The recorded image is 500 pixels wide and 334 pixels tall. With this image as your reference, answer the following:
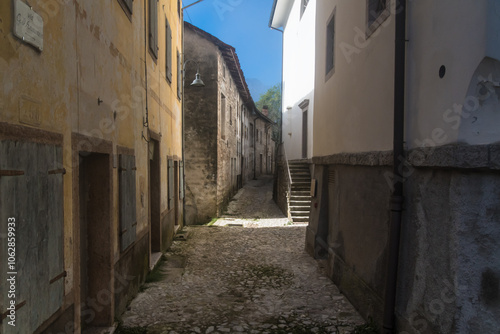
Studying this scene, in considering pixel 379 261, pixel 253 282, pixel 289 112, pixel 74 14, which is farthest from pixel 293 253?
pixel 289 112

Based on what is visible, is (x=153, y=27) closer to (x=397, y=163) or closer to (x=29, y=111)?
(x=29, y=111)

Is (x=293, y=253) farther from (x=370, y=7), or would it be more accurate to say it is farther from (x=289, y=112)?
(x=289, y=112)

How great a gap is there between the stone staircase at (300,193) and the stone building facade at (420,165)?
248 inches

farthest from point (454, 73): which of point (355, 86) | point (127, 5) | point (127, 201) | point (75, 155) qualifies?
point (127, 5)

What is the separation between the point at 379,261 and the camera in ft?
13.3

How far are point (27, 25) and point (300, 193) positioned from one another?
37.7 ft

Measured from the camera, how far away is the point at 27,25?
214cm

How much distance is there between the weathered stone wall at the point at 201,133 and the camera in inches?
507

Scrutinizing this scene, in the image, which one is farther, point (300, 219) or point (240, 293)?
point (300, 219)

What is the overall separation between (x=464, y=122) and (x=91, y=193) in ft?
12.2

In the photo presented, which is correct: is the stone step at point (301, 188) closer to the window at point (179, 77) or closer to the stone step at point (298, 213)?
the stone step at point (298, 213)

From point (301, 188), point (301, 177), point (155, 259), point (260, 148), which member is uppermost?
point (260, 148)

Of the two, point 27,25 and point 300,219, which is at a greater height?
point 27,25

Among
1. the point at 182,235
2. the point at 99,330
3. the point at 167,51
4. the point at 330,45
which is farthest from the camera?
the point at 182,235
